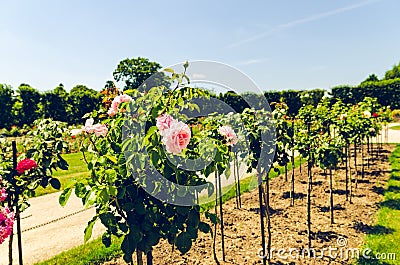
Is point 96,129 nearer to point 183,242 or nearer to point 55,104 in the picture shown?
point 183,242

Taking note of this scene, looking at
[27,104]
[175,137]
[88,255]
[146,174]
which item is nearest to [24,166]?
[146,174]

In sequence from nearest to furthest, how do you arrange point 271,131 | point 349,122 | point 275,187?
point 271,131 → point 349,122 → point 275,187

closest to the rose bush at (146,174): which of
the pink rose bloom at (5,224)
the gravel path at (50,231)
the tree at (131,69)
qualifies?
the pink rose bloom at (5,224)

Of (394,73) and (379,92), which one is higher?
(394,73)

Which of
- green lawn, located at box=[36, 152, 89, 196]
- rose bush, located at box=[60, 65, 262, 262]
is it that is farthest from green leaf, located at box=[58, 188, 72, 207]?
green lawn, located at box=[36, 152, 89, 196]

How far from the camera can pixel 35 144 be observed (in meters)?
2.45

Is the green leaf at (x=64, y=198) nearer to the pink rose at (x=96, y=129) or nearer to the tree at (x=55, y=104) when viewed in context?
the pink rose at (x=96, y=129)

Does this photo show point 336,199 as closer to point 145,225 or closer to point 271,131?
point 271,131

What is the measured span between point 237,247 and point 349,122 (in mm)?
2755

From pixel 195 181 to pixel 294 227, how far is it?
2873 millimetres

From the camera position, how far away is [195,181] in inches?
72.6

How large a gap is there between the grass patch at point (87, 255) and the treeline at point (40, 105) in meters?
19.2

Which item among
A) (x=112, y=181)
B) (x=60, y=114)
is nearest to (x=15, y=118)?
(x=60, y=114)

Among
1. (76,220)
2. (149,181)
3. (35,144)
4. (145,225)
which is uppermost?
(35,144)
